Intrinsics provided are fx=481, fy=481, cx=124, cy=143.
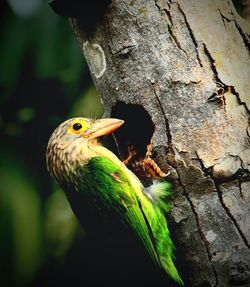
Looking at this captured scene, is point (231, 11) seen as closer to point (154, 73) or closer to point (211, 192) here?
point (154, 73)

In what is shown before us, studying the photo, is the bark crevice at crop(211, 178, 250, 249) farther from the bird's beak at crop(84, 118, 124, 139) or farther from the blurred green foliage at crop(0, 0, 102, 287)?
the blurred green foliage at crop(0, 0, 102, 287)

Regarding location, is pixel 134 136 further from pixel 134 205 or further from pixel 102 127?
pixel 134 205

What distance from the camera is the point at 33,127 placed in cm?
346

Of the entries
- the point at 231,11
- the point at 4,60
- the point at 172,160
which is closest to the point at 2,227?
the point at 4,60

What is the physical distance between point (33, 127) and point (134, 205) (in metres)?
1.24

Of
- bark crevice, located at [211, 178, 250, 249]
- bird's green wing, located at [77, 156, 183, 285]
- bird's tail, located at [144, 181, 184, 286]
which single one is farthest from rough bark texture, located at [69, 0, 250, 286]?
bird's green wing, located at [77, 156, 183, 285]

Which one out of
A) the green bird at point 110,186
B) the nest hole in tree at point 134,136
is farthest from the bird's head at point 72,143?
the nest hole in tree at point 134,136

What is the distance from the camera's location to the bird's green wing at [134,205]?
248cm

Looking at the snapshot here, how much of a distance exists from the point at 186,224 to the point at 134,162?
0.57 metres

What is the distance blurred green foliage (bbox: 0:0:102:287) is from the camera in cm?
301

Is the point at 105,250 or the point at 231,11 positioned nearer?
the point at 231,11

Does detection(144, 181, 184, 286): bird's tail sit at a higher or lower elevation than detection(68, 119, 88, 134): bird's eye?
lower

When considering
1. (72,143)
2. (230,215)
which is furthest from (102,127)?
(230,215)

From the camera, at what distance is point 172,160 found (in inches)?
88.8
